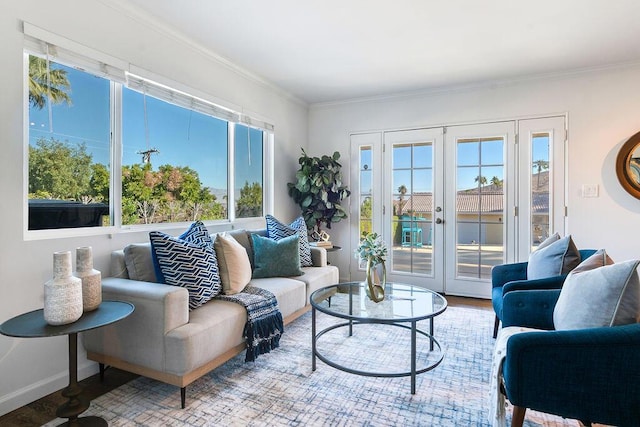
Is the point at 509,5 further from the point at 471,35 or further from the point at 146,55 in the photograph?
the point at 146,55

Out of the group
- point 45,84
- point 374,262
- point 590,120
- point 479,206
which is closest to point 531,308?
point 374,262

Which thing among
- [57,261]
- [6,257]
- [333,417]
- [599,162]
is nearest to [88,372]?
[6,257]

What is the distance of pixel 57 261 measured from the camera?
164 centimetres

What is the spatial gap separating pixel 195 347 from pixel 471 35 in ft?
10.3

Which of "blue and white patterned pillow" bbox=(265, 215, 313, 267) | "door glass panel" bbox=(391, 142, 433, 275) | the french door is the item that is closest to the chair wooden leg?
"blue and white patterned pillow" bbox=(265, 215, 313, 267)

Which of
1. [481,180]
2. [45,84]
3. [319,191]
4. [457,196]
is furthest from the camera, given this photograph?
[319,191]

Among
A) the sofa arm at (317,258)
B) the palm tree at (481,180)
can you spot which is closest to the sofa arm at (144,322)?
the sofa arm at (317,258)

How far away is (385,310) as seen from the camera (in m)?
2.31

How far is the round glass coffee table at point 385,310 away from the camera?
209cm

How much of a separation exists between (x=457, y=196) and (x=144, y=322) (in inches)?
142

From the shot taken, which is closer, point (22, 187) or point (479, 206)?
point (22, 187)

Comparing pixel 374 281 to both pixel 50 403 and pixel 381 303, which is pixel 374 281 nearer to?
pixel 381 303

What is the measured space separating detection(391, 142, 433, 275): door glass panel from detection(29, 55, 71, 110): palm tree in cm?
351

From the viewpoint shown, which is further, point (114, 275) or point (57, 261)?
point (114, 275)
